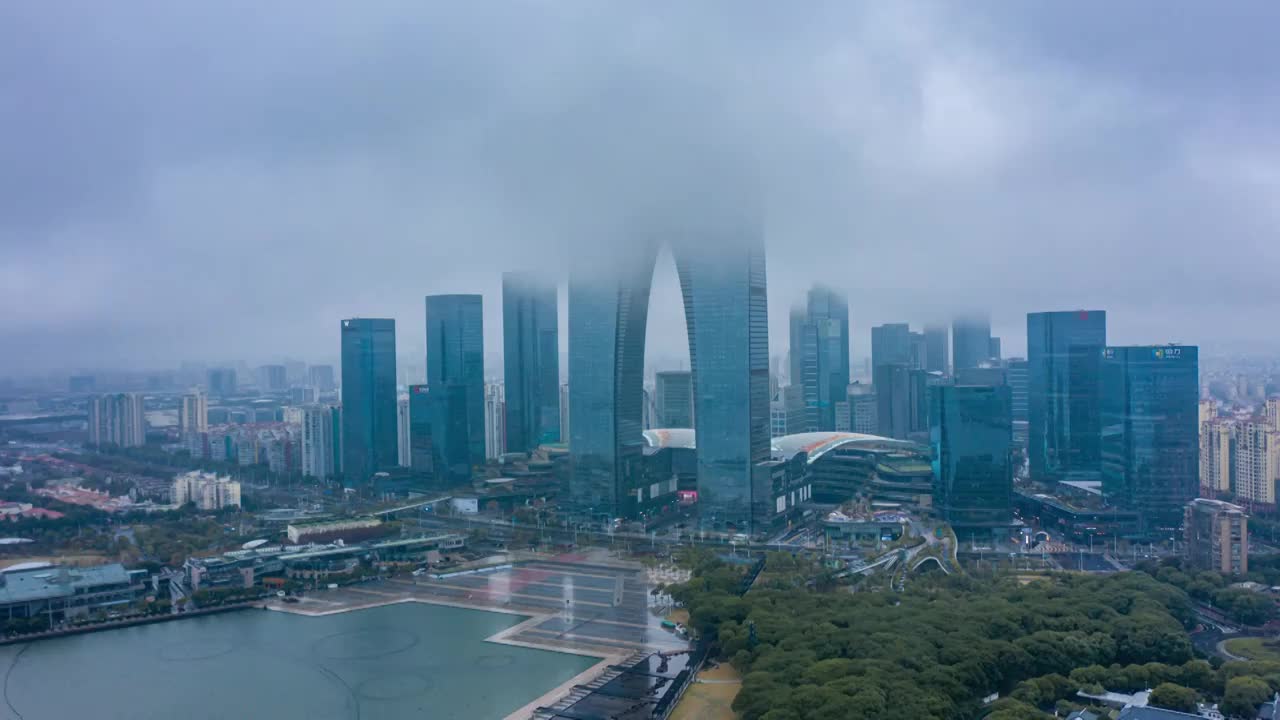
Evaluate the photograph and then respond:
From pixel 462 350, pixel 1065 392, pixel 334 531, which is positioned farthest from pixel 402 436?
pixel 1065 392

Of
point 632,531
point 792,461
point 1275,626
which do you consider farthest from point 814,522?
point 1275,626

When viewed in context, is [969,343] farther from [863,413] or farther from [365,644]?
[365,644]

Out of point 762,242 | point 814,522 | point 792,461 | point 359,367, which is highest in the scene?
point 762,242

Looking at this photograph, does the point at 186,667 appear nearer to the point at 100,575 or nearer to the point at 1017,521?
the point at 100,575

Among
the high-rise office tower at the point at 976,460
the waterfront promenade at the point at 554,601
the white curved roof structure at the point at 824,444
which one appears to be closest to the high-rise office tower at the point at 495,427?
the white curved roof structure at the point at 824,444

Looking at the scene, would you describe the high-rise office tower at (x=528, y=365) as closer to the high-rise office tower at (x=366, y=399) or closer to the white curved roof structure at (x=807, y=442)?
the high-rise office tower at (x=366, y=399)

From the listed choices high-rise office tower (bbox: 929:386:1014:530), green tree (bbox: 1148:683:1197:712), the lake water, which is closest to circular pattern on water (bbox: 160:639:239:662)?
the lake water
